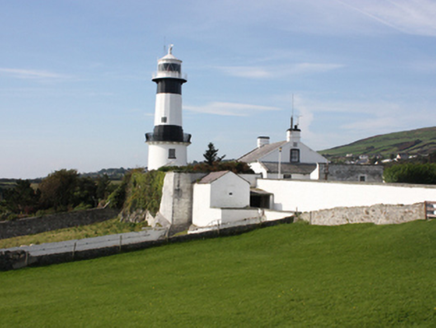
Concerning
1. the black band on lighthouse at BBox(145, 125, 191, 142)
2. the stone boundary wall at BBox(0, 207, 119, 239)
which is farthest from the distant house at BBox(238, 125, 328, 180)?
the stone boundary wall at BBox(0, 207, 119, 239)

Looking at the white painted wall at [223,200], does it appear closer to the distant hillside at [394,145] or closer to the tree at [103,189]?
the tree at [103,189]

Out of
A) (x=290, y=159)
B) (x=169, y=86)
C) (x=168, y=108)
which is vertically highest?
(x=169, y=86)

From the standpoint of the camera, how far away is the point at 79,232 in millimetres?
33281

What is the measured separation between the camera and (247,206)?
1095 inches

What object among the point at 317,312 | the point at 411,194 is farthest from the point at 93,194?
the point at 317,312

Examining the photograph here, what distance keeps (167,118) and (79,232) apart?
12.4 metres

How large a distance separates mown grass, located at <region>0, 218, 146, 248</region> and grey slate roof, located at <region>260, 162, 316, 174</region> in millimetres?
11683

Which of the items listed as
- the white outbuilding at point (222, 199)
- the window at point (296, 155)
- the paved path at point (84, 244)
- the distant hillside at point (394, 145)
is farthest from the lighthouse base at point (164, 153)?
the distant hillside at point (394, 145)

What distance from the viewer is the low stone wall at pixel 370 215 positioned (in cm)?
1630

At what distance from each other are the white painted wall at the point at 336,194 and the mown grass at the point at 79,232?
12.2 metres

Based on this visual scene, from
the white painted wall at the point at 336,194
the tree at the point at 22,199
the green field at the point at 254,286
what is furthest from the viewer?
the tree at the point at 22,199

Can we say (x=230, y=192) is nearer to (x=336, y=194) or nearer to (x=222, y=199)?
(x=222, y=199)

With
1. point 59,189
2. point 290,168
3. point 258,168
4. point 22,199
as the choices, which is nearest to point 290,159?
point 290,168

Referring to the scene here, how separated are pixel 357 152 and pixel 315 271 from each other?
14755cm
